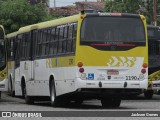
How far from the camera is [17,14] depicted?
54.3 m

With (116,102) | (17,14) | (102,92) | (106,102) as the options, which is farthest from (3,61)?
(17,14)

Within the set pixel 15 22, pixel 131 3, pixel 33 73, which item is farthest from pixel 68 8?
pixel 33 73

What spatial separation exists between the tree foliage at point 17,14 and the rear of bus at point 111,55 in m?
27.4

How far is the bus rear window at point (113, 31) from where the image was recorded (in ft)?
83.9

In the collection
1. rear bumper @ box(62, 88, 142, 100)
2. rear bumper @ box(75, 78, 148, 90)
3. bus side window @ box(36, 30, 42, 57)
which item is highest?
bus side window @ box(36, 30, 42, 57)

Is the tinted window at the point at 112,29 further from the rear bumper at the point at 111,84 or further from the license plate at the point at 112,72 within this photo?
the rear bumper at the point at 111,84

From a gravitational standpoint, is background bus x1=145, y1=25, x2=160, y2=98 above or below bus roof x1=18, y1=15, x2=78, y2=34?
below

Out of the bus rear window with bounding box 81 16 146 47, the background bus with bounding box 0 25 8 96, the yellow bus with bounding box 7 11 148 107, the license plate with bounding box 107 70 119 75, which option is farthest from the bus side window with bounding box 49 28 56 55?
the background bus with bounding box 0 25 8 96

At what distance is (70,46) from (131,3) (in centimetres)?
4942

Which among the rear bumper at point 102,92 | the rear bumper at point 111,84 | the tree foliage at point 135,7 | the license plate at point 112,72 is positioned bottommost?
the tree foliage at point 135,7

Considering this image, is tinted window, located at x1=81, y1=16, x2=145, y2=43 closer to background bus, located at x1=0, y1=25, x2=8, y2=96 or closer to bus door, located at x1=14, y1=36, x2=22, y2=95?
background bus, located at x1=0, y1=25, x2=8, y2=96

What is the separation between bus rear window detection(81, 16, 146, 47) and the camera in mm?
25578

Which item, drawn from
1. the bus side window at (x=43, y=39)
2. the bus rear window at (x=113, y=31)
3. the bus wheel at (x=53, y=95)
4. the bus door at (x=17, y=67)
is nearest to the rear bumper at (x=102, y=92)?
the bus wheel at (x=53, y=95)

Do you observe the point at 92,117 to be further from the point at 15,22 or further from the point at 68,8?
the point at 68,8
